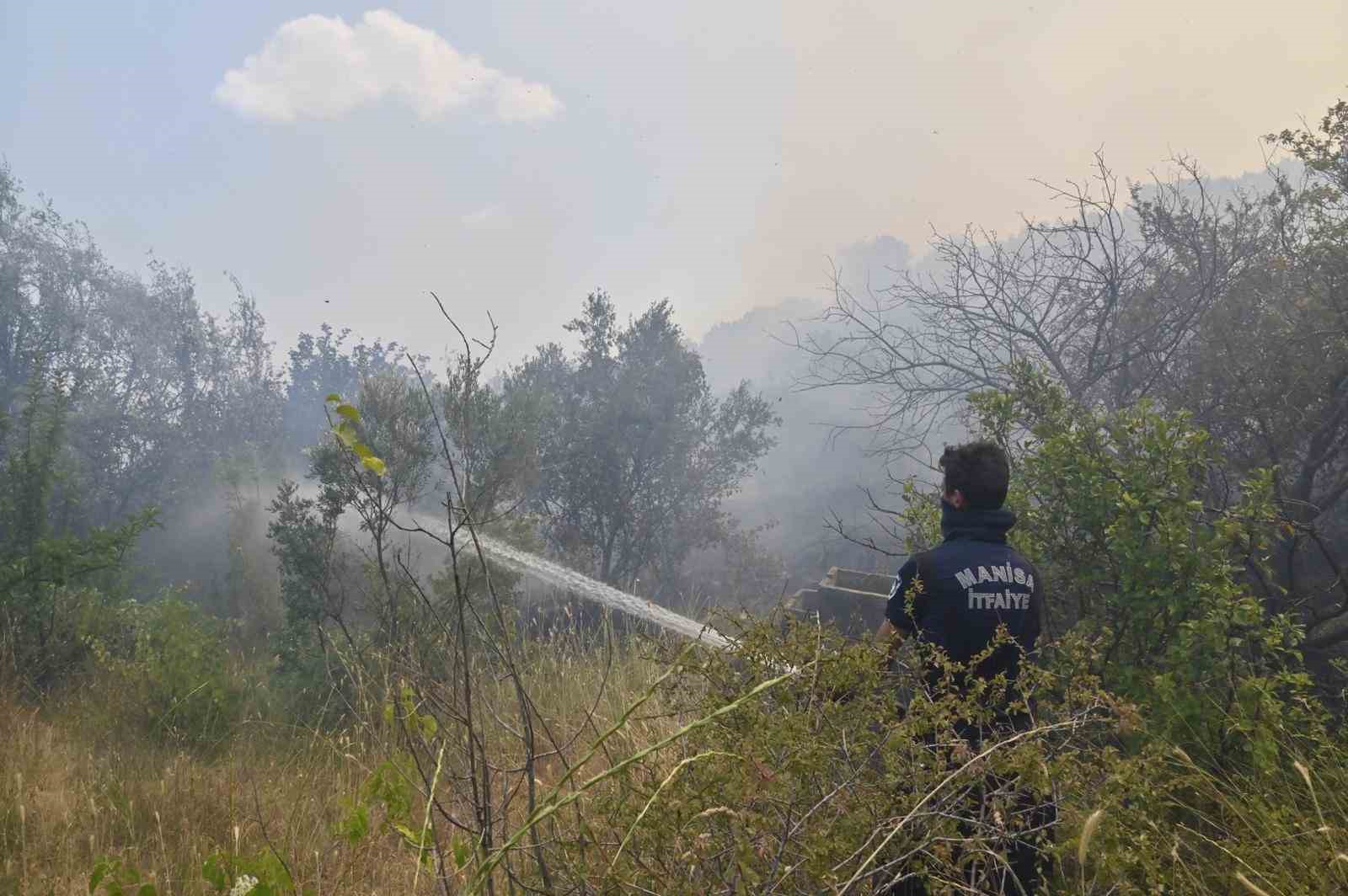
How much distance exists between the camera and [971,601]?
282cm

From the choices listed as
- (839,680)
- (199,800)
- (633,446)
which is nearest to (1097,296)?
(839,680)

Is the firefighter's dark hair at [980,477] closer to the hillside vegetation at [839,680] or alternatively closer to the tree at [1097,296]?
the hillside vegetation at [839,680]

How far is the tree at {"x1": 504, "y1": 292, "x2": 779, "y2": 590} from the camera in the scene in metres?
17.5

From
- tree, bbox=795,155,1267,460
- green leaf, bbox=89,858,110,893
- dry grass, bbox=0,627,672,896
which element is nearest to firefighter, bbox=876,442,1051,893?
dry grass, bbox=0,627,672,896

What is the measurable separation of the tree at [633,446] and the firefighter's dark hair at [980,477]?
42.5 feet

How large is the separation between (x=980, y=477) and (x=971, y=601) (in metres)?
0.49

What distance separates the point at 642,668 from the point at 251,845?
2.94 m

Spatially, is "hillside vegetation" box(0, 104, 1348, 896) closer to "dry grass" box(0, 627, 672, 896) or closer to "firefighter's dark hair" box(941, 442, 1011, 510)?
"dry grass" box(0, 627, 672, 896)

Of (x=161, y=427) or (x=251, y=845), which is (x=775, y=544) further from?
(x=251, y=845)

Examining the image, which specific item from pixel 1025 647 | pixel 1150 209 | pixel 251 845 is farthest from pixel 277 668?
pixel 1150 209

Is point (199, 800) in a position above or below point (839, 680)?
below

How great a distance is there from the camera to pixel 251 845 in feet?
11.1

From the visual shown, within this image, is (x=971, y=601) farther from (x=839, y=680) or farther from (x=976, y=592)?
(x=839, y=680)

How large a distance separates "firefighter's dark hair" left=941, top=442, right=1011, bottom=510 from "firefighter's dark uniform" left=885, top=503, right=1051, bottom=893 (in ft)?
0.55
